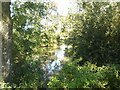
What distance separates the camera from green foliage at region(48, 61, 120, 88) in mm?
1918

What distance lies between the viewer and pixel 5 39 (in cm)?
216

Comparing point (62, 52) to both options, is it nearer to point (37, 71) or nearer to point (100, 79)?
point (37, 71)

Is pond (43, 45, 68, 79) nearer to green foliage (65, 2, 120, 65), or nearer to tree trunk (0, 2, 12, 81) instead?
green foliage (65, 2, 120, 65)

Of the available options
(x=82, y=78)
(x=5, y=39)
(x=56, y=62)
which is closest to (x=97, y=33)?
(x=56, y=62)

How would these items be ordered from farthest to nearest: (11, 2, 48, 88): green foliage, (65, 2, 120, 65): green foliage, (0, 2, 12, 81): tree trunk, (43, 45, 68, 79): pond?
1. (65, 2, 120, 65): green foliage
2. (43, 45, 68, 79): pond
3. (11, 2, 48, 88): green foliage
4. (0, 2, 12, 81): tree trunk

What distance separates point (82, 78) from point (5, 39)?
3.70 ft

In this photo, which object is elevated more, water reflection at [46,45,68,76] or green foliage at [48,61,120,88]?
water reflection at [46,45,68,76]

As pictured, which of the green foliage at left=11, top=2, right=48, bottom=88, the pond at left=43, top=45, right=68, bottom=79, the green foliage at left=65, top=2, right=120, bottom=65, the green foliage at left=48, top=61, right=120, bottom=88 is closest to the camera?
the green foliage at left=48, top=61, right=120, bottom=88

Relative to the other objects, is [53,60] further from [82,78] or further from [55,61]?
[82,78]

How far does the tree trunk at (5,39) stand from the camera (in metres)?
2.09

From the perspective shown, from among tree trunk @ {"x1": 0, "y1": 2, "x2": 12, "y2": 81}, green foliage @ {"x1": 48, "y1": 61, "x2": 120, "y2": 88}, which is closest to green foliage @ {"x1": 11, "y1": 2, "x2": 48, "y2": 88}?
tree trunk @ {"x1": 0, "y1": 2, "x2": 12, "y2": 81}

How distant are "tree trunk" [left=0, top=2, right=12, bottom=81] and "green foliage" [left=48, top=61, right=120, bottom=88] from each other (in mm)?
669

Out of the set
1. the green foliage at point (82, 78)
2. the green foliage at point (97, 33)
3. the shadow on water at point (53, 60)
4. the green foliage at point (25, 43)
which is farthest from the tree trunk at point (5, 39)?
the green foliage at point (97, 33)

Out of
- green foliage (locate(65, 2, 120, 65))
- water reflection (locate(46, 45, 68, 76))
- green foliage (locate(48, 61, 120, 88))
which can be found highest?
green foliage (locate(65, 2, 120, 65))
